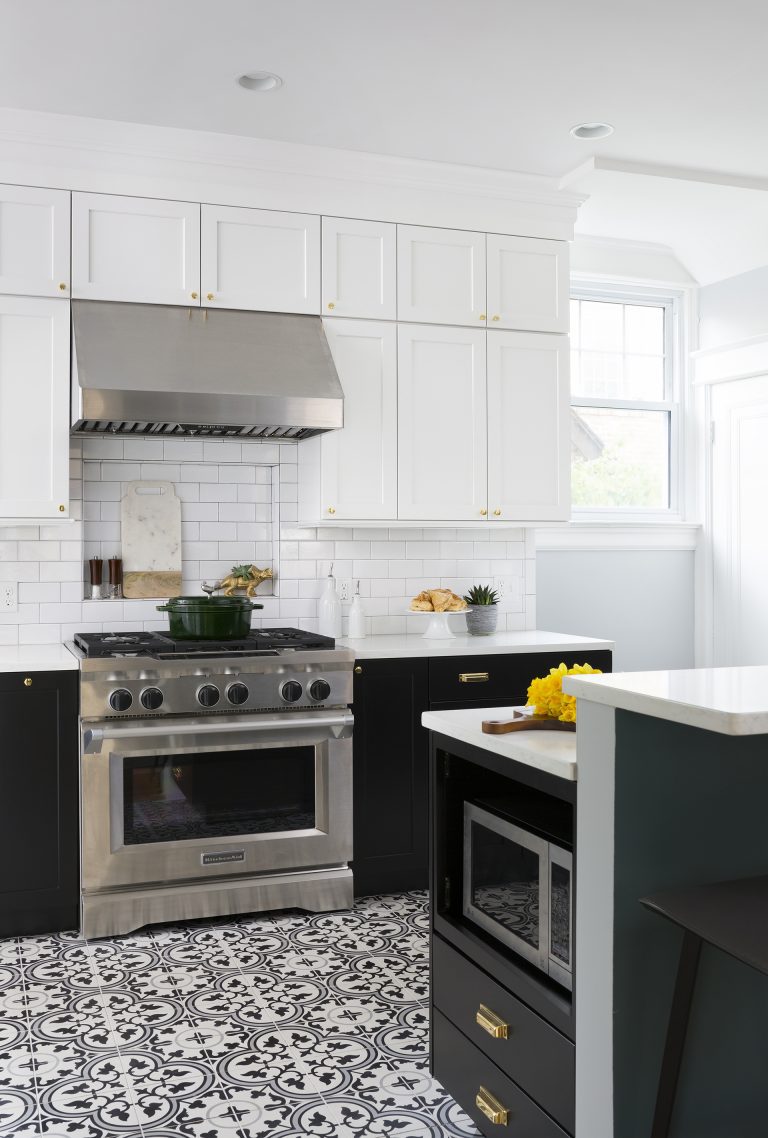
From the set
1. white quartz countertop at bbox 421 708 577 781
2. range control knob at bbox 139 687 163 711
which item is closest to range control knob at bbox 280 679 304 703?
range control knob at bbox 139 687 163 711

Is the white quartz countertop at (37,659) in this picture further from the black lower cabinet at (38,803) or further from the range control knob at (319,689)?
the range control knob at (319,689)

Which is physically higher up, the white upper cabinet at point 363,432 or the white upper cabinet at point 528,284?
the white upper cabinet at point 528,284

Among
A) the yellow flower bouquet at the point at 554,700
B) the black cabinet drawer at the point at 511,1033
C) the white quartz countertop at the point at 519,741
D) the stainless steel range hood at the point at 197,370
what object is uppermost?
the stainless steel range hood at the point at 197,370

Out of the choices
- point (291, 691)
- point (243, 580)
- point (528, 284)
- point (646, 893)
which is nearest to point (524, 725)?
point (646, 893)

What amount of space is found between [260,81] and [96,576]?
195 cm

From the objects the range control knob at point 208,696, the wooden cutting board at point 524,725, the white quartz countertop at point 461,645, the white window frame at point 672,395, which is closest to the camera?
the wooden cutting board at point 524,725

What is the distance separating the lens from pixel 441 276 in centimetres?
431

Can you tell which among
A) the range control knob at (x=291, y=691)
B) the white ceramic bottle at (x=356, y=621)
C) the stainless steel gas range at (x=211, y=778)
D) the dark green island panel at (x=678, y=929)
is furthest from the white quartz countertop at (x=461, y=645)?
the dark green island panel at (x=678, y=929)

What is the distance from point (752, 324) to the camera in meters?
5.20

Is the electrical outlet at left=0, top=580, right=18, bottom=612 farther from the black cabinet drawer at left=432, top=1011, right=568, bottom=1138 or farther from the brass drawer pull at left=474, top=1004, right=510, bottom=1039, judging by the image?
the brass drawer pull at left=474, top=1004, right=510, bottom=1039

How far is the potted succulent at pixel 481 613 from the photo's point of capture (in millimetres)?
4367

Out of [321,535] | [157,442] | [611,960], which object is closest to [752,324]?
[321,535]

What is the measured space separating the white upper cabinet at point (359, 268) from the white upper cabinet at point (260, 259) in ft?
0.18

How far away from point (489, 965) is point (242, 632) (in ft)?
6.55
